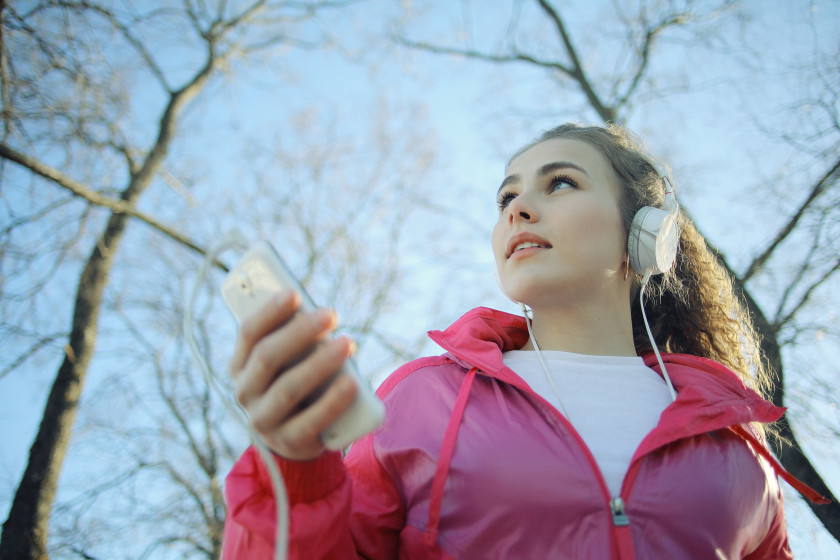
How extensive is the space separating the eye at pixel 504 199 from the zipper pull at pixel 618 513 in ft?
4.05

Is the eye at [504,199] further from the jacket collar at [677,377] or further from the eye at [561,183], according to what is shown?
the jacket collar at [677,377]

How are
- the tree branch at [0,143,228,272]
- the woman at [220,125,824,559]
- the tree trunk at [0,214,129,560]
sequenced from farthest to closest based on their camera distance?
the tree branch at [0,143,228,272] < the tree trunk at [0,214,129,560] < the woman at [220,125,824,559]

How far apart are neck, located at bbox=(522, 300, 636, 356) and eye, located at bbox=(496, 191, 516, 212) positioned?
524mm

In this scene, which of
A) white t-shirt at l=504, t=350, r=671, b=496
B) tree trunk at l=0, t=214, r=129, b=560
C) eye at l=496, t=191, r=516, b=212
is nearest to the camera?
white t-shirt at l=504, t=350, r=671, b=496

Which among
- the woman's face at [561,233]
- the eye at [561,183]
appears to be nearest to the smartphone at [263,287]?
the woman's face at [561,233]

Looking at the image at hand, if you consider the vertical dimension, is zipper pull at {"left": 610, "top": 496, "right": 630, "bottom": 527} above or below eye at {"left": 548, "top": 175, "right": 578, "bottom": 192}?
below

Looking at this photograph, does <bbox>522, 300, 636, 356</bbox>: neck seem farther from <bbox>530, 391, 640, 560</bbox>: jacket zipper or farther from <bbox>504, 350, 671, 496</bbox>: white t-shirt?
<bbox>530, 391, 640, 560</bbox>: jacket zipper

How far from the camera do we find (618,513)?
4.11 feet

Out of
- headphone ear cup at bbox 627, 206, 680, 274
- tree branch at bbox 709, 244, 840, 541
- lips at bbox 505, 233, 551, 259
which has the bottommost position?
tree branch at bbox 709, 244, 840, 541

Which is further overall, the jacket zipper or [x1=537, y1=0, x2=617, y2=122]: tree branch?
[x1=537, y1=0, x2=617, y2=122]: tree branch

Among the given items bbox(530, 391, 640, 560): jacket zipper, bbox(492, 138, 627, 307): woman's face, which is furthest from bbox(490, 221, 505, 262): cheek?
bbox(530, 391, 640, 560): jacket zipper

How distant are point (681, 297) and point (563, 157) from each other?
0.94 m

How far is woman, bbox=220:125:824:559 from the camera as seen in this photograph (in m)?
0.90

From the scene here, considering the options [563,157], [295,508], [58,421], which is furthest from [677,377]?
[58,421]
